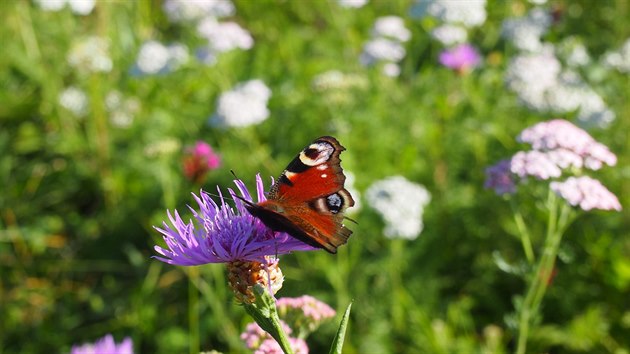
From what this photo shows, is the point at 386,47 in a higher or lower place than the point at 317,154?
lower

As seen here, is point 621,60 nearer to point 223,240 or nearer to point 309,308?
point 309,308

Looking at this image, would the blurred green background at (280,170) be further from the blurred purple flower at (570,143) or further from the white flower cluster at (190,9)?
the blurred purple flower at (570,143)

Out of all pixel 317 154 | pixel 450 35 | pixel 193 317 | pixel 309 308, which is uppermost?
pixel 317 154

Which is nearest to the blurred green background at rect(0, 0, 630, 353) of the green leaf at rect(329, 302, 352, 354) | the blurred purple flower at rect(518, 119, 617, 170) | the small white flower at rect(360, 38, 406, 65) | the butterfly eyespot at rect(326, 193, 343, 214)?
the small white flower at rect(360, 38, 406, 65)

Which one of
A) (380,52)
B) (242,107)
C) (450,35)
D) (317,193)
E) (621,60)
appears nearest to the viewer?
(317,193)

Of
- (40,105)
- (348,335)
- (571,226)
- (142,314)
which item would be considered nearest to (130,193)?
(142,314)

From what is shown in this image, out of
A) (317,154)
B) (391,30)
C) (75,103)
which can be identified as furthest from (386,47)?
(317,154)

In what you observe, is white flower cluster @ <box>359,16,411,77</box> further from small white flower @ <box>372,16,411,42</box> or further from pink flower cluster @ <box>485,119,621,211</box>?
pink flower cluster @ <box>485,119,621,211</box>
